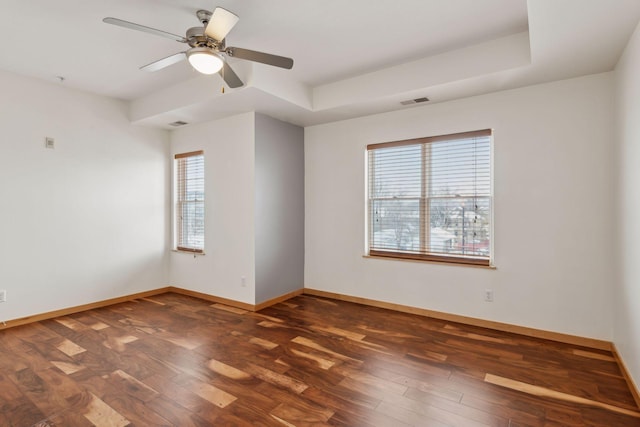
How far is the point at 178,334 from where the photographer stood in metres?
3.49

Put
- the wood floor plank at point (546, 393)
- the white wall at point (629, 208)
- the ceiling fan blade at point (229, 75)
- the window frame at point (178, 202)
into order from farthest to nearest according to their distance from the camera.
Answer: the window frame at point (178, 202), the ceiling fan blade at point (229, 75), the white wall at point (629, 208), the wood floor plank at point (546, 393)

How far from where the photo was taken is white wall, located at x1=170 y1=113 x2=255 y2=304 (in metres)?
4.38

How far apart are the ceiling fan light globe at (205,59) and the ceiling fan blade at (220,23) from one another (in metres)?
0.11

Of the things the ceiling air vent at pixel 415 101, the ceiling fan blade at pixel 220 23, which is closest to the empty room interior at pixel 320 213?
the ceiling fan blade at pixel 220 23

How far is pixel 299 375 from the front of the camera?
2.62 meters

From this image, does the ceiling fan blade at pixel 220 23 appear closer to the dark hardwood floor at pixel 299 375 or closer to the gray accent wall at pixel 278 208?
the gray accent wall at pixel 278 208

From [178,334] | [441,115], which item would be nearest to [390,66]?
[441,115]

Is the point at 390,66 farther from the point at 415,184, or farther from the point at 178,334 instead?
the point at 178,334

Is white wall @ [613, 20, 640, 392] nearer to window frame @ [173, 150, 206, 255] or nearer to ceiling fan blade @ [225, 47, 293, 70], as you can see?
ceiling fan blade @ [225, 47, 293, 70]

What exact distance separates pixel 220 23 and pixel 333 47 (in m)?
1.29

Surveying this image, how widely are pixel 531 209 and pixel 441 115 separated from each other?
4.64 ft

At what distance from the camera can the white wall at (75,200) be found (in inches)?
148

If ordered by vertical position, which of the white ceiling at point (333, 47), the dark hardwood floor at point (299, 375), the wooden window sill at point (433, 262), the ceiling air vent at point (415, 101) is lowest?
the dark hardwood floor at point (299, 375)

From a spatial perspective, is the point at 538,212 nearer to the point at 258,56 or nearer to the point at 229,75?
the point at 258,56
